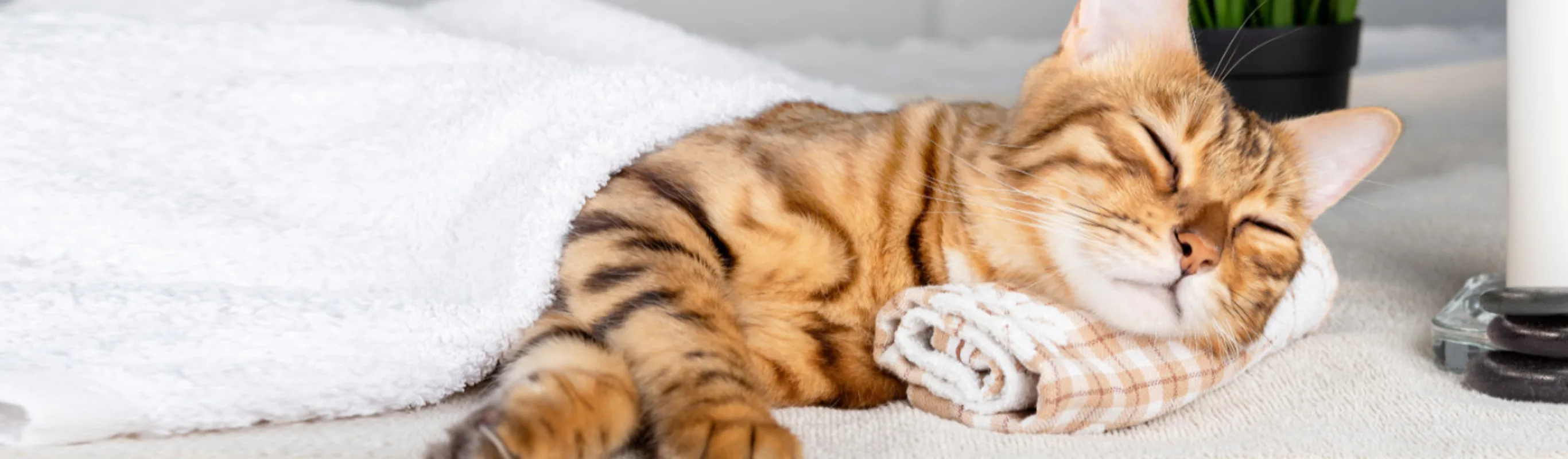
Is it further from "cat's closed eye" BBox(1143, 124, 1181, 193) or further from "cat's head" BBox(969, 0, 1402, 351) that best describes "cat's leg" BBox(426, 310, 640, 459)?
"cat's closed eye" BBox(1143, 124, 1181, 193)

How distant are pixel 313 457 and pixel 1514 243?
1.36m

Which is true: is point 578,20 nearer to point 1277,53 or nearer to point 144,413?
point 144,413

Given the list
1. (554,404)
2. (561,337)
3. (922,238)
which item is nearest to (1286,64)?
(922,238)

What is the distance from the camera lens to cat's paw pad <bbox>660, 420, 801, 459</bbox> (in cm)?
95

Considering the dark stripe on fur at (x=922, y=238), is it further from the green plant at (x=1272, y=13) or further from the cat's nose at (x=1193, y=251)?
the green plant at (x=1272, y=13)

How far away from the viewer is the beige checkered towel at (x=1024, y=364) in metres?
1.13

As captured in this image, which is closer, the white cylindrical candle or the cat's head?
the cat's head

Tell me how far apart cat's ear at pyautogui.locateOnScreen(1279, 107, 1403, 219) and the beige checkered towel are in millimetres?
298

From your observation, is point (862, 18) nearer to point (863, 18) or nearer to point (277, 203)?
point (863, 18)

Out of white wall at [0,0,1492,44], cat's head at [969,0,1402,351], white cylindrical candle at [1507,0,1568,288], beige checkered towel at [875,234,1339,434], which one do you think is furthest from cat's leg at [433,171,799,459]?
white wall at [0,0,1492,44]

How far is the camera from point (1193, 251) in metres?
1.13

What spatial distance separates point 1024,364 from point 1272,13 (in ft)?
5.55

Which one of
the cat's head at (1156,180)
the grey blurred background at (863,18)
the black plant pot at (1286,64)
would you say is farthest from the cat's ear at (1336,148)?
the grey blurred background at (863,18)

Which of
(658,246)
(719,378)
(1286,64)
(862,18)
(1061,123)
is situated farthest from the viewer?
(862,18)
